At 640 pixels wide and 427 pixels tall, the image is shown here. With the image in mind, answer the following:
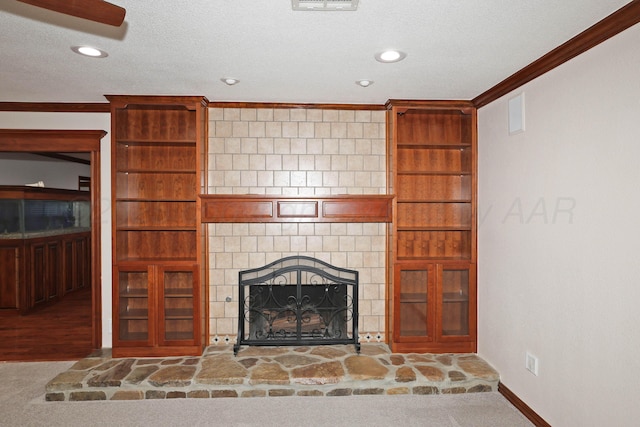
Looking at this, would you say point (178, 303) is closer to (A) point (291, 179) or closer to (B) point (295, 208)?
(B) point (295, 208)

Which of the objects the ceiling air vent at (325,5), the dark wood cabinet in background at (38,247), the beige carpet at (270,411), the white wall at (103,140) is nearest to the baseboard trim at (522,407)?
the beige carpet at (270,411)

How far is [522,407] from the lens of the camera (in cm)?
268

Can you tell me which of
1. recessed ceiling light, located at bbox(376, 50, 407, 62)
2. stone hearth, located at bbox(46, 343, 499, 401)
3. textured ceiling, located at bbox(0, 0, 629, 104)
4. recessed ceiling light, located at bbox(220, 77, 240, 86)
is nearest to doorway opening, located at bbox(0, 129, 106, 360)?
textured ceiling, located at bbox(0, 0, 629, 104)

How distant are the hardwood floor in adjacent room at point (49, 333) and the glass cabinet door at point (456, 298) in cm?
344

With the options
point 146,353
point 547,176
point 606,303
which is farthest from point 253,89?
point 606,303

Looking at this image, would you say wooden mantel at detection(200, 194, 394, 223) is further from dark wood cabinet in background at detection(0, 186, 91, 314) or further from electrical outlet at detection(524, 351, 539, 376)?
dark wood cabinet in background at detection(0, 186, 91, 314)

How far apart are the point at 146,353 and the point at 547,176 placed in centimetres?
350

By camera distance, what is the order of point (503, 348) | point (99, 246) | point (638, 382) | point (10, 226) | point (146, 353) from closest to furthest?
1. point (638, 382)
2. point (503, 348)
3. point (146, 353)
4. point (99, 246)
5. point (10, 226)

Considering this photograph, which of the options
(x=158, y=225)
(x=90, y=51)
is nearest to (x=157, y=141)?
(x=158, y=225)

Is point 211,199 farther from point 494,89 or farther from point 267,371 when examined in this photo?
point 494,89

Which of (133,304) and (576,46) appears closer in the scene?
(576,46)

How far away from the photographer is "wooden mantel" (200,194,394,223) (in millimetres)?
3395

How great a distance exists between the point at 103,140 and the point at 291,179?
184 cm

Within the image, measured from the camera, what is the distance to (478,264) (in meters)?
3.40
